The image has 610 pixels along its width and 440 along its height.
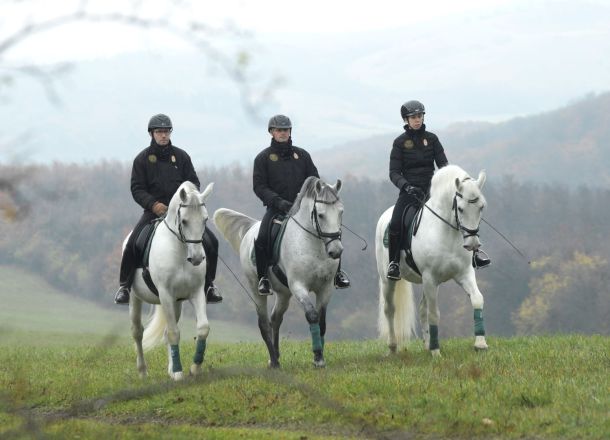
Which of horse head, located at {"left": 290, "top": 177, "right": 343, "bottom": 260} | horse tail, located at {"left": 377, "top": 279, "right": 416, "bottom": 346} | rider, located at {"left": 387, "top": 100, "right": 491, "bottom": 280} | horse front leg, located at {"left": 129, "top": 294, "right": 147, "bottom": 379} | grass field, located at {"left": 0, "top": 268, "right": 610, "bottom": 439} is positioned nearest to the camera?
grass field, located at {"left": 0, "top": 268, "right": 610, "bottom": 439}

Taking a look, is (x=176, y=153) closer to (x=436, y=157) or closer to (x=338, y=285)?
(x=338, y=285)

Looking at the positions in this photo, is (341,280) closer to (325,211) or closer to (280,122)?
(325,211)

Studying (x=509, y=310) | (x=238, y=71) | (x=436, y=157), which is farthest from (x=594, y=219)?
(x=238, y=71)

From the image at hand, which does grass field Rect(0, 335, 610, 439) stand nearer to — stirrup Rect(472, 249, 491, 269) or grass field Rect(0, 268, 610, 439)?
grass field Rect(0, 268, 610, 439)

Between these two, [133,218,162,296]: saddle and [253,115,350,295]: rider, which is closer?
[133,218,162,296]: saddle

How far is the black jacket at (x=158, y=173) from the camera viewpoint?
1505 centimetres

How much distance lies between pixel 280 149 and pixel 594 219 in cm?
12071

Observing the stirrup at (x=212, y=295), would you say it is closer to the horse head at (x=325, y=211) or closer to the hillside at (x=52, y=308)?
the horse head at (x=325, y=211)

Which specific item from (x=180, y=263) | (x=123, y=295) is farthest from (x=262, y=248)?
(x=123, y=295)

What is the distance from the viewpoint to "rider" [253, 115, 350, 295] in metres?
15.1

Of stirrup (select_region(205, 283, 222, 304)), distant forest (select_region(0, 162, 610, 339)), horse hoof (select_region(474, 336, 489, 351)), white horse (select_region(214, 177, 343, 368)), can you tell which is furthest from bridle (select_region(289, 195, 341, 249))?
distant forest (select_region(0, 162, 610, 339))

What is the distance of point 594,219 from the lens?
129875 millimetres

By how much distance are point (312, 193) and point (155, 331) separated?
3.74m

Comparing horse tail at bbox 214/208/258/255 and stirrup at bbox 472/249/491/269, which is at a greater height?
horse tail at bbox 214/208/258/255
